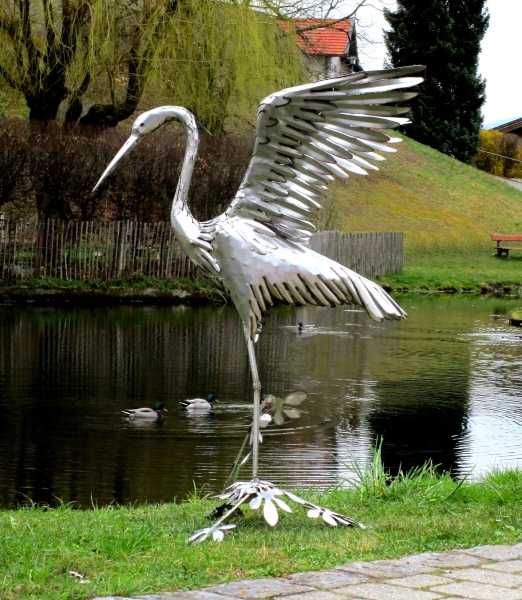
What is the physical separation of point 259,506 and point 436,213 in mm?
40197

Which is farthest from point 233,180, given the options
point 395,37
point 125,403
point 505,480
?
point 395,37

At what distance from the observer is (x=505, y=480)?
764 cm

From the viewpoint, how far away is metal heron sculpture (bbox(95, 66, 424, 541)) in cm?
652

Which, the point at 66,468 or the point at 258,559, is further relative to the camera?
the point at 66,468

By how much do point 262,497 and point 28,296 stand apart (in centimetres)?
2039

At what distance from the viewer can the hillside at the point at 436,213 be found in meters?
38.5

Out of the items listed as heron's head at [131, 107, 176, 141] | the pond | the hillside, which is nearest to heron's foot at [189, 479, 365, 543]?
the pond

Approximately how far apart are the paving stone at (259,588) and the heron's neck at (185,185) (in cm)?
271

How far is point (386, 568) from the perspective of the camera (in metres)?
5.09

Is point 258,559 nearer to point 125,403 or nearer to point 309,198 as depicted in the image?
point 309,198

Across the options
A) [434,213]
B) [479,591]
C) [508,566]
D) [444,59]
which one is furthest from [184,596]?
[444,59]

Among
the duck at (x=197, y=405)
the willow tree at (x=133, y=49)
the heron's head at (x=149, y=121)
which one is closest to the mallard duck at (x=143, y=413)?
the duck at (x=197, y=405)

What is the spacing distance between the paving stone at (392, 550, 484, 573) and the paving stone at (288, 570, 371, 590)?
1.24 feet

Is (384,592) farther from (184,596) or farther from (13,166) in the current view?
(13,166)
